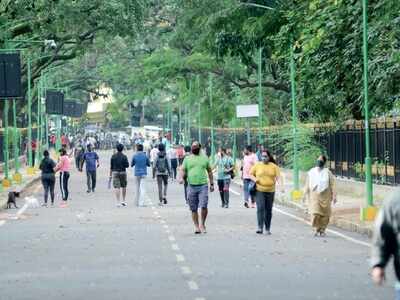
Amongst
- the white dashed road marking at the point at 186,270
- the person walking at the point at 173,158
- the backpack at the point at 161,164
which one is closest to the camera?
the white dashed road marking at the point at 186,270

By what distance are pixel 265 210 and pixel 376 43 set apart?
8.20 m

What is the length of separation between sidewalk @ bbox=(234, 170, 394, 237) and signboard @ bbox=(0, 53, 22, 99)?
1034 cm

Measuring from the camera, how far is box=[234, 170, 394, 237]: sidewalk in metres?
27.8

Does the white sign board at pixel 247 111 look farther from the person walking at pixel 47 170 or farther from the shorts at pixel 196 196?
the shorts at pixel 196 196

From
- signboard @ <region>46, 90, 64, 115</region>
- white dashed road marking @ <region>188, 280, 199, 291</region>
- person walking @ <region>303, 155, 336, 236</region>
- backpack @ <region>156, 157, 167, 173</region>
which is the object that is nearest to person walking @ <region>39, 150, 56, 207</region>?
backpack @ <region>156, 157, 167, 173</region>

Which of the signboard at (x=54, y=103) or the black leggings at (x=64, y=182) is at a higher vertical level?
the signboard at (x=54, y=103)

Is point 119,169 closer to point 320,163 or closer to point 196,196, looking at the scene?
point 196,196

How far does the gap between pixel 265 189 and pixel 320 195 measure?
1.12 meters

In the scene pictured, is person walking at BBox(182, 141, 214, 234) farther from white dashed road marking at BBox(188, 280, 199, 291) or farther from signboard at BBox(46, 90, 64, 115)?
signboard at BBox(46, 90, 64, 115)

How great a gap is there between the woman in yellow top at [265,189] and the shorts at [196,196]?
3.94 ft

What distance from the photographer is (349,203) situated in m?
36.4

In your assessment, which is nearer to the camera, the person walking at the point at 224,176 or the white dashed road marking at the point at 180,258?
the white dashed road marking at the point at 180,258

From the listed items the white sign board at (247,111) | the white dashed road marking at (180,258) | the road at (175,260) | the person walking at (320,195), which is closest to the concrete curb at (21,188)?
the road at (175,260)

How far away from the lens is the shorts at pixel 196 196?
25.3m
